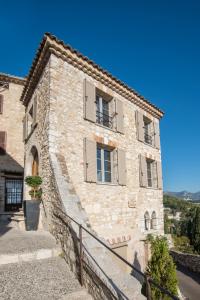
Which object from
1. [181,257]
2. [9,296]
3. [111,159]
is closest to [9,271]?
[9,296]

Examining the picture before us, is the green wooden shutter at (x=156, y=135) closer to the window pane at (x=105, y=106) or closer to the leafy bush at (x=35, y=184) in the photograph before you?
the window pane at (x=105, y=106)

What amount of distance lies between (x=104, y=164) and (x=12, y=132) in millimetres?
6552

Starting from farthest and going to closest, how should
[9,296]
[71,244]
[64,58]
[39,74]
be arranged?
[39,74] → [64,58] → [71,244] → [9,296]

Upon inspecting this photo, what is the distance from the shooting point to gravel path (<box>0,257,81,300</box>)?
381cm

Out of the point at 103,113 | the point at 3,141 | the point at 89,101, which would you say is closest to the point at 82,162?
the point at 89,101

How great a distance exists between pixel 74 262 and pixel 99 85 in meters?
6.48

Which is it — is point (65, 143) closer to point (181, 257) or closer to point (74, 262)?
point (74, 262)

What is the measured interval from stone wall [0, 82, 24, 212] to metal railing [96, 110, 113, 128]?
5.64 meters

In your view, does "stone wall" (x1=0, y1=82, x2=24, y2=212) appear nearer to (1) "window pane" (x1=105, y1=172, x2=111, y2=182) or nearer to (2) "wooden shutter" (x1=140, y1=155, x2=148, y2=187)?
(1) "window pane" (x1=105, y1=172, x2=111, y2=182)

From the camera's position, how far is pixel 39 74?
870cm

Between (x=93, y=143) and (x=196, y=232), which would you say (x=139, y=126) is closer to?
(x=93, y=143)

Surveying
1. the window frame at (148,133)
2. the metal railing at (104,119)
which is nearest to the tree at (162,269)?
the metal railing at (104,119)

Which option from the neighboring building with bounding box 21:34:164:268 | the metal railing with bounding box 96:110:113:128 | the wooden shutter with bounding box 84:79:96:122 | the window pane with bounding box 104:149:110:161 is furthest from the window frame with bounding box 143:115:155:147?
the wooden shutter with bounding box 84:79:96:122

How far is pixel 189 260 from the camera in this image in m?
16.6
